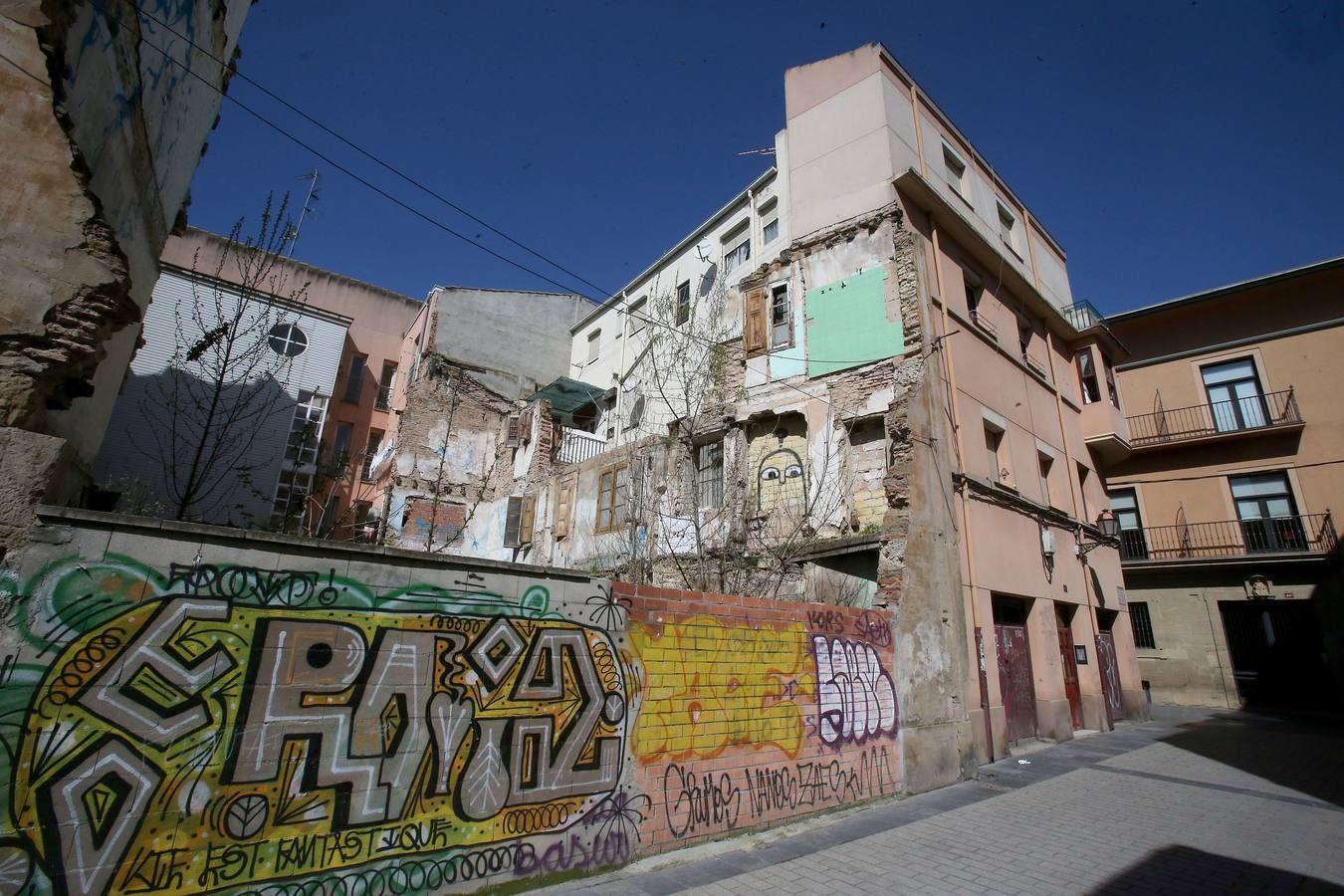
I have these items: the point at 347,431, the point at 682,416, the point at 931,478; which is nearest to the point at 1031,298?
the point at 931,478

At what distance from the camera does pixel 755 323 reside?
14086 millimetres

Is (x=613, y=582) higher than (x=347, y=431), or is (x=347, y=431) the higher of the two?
(x=347, y=431)

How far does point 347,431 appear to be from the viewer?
Result: 2641cm

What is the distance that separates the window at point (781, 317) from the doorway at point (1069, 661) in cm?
850

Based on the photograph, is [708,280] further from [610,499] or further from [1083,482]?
[1083,482]

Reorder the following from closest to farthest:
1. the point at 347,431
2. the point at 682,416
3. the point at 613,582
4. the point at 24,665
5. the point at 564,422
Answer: the point at 24,665 < the point at 613,582 < the point at 682,416 < the point at 564,422 < the point at 347,431

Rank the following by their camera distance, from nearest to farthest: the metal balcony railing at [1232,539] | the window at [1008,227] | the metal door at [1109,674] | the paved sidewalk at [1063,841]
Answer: the paved sidewalk at [1063,841], the metal door at [1109,674], the window at [1008,227], the metal balcony railing at [1232,539]

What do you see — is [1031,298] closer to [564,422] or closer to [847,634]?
[847,634]

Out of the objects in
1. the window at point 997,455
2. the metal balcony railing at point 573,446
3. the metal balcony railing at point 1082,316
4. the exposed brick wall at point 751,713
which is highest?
the metal balcony railing at point 1082,316

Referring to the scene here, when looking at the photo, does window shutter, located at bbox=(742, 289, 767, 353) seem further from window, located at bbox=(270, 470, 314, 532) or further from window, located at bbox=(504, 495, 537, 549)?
window, located at bbox=(270, 470, 314, 532)

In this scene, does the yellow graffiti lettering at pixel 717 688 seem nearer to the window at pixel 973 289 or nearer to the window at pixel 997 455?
the window at pixel 997 455

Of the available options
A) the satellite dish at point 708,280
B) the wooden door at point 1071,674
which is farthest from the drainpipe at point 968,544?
the satellite dish at point 708,280

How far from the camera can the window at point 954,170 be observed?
48.1ft

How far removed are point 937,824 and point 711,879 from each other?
10.4ft
